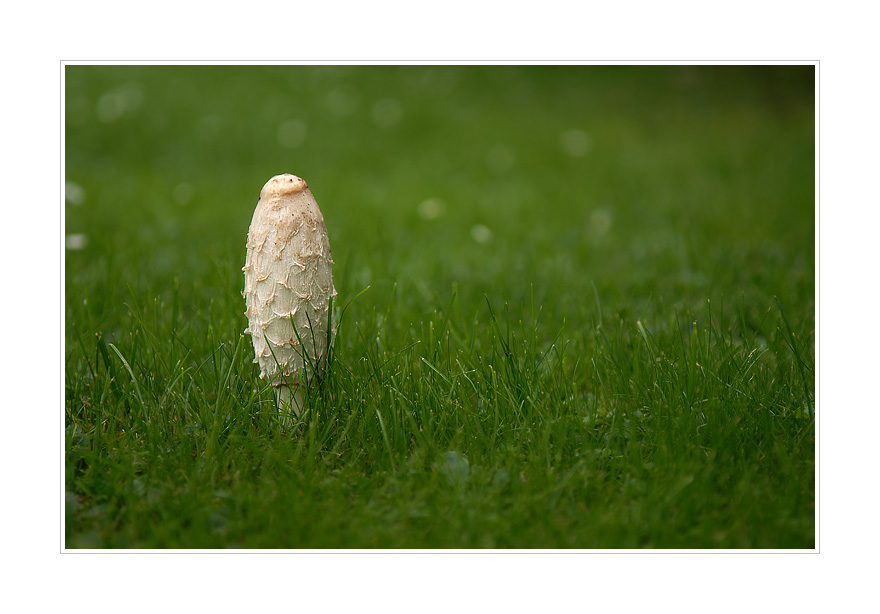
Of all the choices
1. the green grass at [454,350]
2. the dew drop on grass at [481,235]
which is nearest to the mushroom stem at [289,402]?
the green grass at [454,350]

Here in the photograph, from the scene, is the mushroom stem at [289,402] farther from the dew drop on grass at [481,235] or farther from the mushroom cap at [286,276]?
the dew drop on grass at [481,235]

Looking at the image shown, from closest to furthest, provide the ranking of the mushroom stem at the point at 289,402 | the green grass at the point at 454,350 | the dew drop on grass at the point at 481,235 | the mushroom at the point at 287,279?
1. the green grass at the point at 454,350
2. the mushroom at the point at 287,279
3. the mushroom stem at the point at 289,402
4. the dew drop on grass at the point at 481,235

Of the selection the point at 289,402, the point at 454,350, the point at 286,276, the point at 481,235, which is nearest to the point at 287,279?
the point at 286,276

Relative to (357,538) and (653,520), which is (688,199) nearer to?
(653,520)

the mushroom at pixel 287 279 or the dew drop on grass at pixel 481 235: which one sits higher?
the dew drop on grass at pixel 481 235

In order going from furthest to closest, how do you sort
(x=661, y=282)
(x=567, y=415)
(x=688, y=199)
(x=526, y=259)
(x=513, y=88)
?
(x=513, y=88), (x=688, y=199), (x=526, y=259), (x=661, y=282), (x=567, y=415)

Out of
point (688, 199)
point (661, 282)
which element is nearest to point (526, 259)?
point (661, 282)

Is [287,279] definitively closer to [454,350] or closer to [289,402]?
[289,402]
